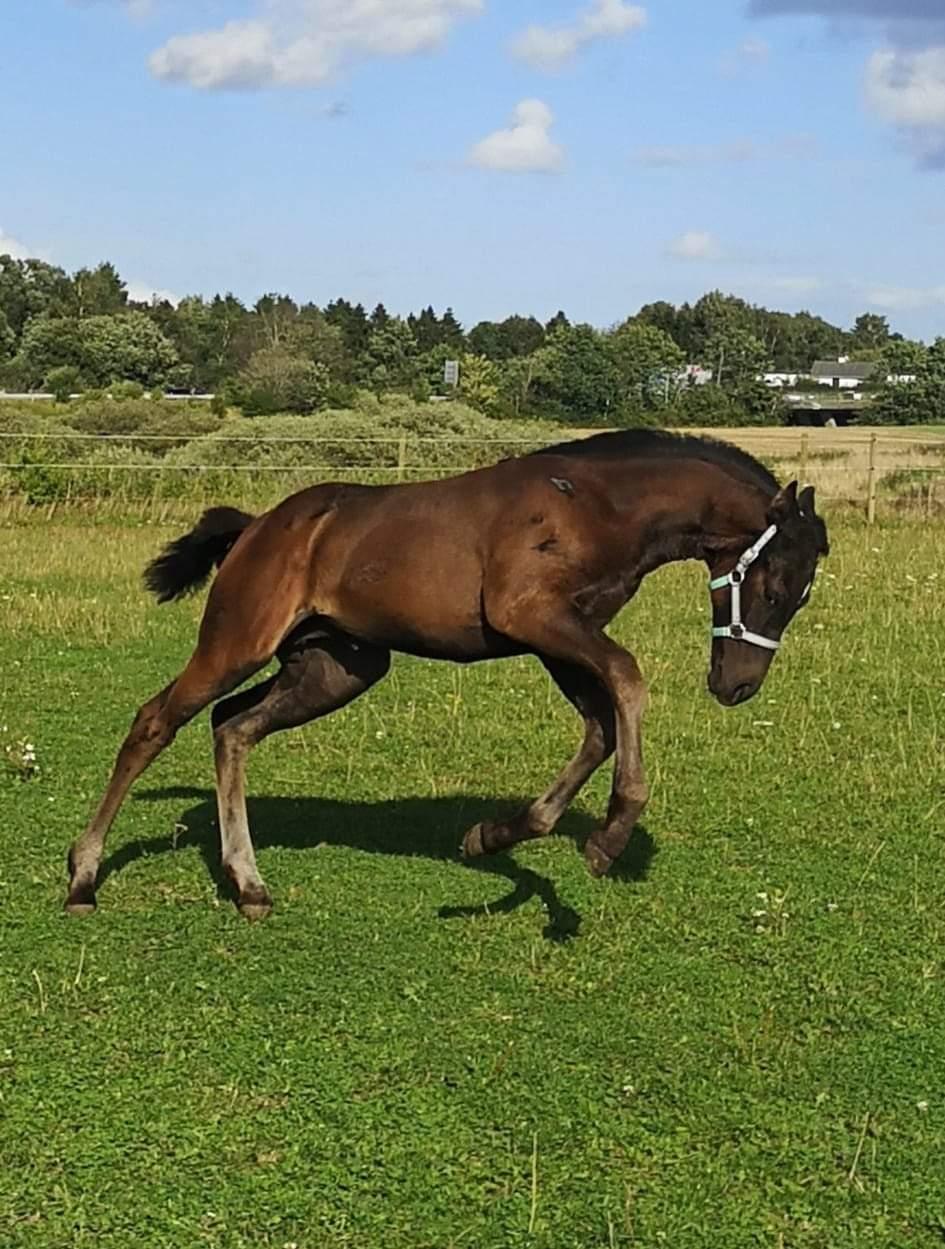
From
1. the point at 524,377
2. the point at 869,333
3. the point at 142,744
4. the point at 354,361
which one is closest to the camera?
the point at 142,744

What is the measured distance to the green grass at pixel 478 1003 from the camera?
4148 millimetres

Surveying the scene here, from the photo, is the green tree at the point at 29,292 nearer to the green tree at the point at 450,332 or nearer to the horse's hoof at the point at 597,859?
the green tree at the point at 450,332

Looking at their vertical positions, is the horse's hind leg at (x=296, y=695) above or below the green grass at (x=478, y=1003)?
above

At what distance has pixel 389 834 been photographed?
311 inches

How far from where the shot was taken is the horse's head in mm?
5816

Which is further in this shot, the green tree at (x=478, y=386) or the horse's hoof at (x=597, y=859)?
the green tree at (x=478, y=386)

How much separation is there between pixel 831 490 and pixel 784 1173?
23.5 metres

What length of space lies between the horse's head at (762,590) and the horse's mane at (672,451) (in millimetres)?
205

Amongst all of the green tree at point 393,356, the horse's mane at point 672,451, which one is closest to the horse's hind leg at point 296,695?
the horse's mane at point 672,451

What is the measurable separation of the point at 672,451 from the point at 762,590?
705 mm

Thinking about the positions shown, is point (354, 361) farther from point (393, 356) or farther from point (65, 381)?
point (65, 381)

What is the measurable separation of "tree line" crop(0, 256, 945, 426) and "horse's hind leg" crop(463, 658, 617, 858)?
47.4 m

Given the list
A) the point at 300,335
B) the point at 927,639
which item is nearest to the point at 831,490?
the point at 927,639

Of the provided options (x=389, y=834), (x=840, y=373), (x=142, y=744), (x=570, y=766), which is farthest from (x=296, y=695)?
(x=840, y=373)
